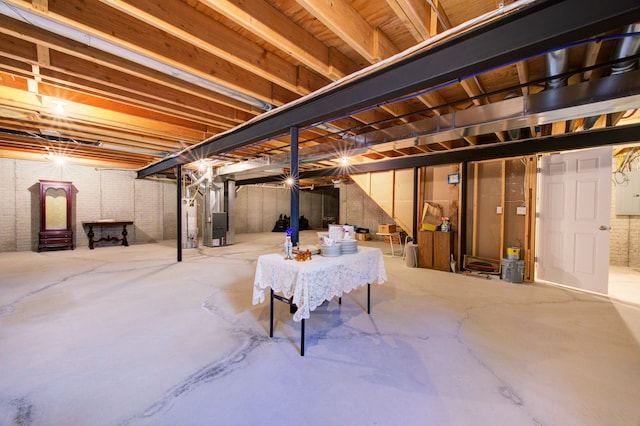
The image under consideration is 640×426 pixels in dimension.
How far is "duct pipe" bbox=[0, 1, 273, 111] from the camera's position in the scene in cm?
171

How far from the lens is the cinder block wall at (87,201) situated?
6.94 meters

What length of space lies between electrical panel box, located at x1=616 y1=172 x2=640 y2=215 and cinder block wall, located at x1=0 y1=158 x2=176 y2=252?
12.4 m

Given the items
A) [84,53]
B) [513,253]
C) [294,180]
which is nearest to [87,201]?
[84,53]

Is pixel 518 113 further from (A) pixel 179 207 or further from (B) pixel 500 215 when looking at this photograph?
(A) pixel 179 207

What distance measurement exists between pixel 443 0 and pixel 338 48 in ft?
2.89

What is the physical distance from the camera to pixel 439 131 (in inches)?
135

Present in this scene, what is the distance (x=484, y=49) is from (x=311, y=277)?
201cm

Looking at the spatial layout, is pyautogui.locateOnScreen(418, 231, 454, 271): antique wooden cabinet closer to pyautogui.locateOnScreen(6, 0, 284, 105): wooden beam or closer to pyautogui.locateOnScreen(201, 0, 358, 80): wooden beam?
pyautogui.locateOnScreen(201, 0, 358, 80): wooden beam

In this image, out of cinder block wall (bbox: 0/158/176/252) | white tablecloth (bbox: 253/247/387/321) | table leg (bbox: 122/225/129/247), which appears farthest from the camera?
table leg (bbox: 122/225/129/247)

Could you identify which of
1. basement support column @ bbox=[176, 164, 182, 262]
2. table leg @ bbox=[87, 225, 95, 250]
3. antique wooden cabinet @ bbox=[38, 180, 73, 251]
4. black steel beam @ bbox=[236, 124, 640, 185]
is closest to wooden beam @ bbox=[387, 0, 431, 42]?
black steel beam @ bbox=[236, 124, 640, 185]

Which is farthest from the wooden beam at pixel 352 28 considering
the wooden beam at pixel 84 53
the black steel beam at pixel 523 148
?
the black steel beam at pixel 523 148

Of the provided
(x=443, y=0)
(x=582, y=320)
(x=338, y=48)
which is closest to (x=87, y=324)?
(x=338, y=48)

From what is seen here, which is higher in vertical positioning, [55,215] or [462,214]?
[462,214]

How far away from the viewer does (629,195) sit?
545 centimetres
